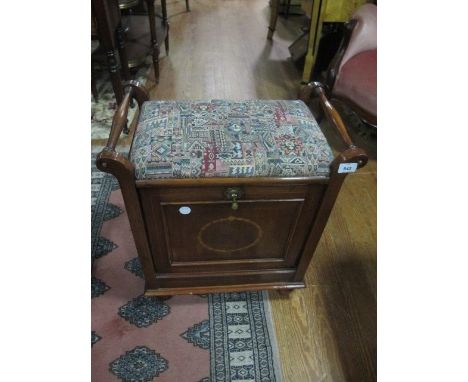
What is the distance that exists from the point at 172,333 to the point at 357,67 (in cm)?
148

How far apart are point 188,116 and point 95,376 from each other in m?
0.83

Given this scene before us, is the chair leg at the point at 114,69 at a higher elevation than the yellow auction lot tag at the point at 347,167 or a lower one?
lower

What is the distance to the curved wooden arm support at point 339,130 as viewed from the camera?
766 millimetres

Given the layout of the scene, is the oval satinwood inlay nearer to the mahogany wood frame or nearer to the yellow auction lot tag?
the mahogany wood frame

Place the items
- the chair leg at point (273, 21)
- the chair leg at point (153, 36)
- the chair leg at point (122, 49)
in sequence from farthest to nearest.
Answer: the chair leg at point (273, 21)
the chair leg at point (153, 36)
the chair leg at point (122, 49)

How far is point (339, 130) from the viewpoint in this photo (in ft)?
2.87

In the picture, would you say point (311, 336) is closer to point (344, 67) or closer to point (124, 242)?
point (124, 242)

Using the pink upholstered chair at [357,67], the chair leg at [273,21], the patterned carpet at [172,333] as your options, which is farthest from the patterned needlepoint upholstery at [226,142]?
the chair leg at [273,21]

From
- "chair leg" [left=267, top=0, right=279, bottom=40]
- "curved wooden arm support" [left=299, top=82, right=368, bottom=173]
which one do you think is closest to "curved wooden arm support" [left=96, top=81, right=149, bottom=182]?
"curved wooden arm support" [left=299, top=82, right=368, bottom=173]

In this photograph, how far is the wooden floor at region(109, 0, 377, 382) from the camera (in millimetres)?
1089

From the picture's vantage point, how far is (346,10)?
2.01 m

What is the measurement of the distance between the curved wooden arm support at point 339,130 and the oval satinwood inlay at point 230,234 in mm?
295

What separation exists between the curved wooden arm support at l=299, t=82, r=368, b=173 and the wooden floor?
0.63 m

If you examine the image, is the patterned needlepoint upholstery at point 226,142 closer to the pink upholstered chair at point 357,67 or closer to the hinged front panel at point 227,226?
the hinged front panel at point 227,226
